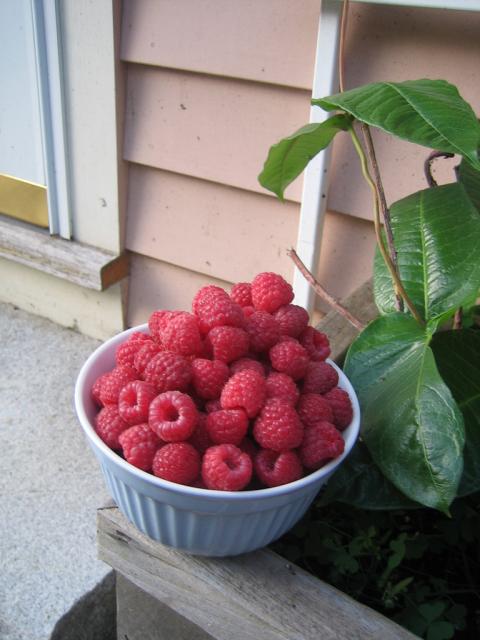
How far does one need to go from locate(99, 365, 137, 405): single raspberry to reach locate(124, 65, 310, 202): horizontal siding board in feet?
2.44

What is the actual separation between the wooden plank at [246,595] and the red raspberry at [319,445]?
0.16 metres

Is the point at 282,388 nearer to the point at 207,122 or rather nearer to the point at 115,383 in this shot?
the point at 115,383

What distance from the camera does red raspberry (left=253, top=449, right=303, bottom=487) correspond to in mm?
580

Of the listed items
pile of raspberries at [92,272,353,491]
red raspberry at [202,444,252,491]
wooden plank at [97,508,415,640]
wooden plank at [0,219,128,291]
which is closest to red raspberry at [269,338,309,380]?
pile of raspberries at [92,272,353,491]

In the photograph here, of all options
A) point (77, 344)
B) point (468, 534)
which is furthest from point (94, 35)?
point (468, 534)

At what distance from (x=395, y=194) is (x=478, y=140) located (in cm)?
67

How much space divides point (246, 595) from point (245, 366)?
250 mm

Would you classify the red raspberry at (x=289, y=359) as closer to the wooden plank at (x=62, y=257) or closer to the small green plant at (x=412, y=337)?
the small green plant at (x=412, y=337)

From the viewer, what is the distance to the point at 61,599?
1151mm

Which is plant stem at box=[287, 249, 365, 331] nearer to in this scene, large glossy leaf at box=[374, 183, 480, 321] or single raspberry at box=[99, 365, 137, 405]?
large glossy leaf at box=[374, 183, 480, 321]

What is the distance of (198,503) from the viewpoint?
57cm

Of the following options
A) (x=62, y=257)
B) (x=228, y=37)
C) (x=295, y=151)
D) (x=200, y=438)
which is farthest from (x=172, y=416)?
(x=62, y=257)

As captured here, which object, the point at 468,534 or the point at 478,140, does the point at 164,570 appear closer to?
the point at 468,534

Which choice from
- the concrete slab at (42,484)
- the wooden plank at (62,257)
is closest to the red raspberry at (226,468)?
the concrete slab at (42,484)
